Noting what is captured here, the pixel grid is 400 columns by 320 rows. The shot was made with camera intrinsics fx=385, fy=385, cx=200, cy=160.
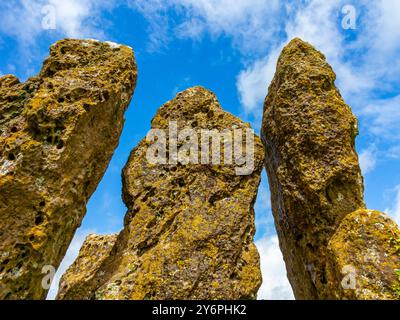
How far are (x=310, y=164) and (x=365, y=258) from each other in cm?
419

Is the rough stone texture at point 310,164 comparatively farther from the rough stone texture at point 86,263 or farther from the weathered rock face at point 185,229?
the rough stone texture at point 86,263

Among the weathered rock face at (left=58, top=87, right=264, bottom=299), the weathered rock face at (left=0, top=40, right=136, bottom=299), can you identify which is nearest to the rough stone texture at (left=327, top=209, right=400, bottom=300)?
the weathered rock face at (left=58, top=87, right=264, bottom=299)

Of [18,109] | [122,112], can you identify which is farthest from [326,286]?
[18,109]

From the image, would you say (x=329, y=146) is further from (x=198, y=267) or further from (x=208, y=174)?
(x=198, y=267)

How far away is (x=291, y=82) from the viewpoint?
15539mm

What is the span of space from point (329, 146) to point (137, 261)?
7.87 m

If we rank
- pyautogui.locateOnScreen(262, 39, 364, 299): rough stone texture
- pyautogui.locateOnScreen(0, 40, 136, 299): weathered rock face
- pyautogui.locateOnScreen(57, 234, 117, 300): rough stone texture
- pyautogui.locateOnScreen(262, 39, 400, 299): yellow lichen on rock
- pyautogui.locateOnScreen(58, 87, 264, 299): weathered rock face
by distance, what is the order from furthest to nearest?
pyautogui.locateOnScreen(57, 234, 117, 300): rough stone texture < pyautogui.locateOnScreen(262, 39, 364, 299): rough stone texture < pyautogui.locateOnScreen(262, 39, 400, 299): yellow lichen on rock < pyautogui.locateOnScreen(58, 87, 264, 299): weathered rock face < pyautogui.locateOnScreen(0, 40, 136, 299): weathered rock face

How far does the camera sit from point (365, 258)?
10852 millimetres

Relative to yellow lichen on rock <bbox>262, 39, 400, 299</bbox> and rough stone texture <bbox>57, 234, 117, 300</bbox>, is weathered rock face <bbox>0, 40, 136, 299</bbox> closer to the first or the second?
rough stone texture <bbox>57, 234, 117, 300</bbox>

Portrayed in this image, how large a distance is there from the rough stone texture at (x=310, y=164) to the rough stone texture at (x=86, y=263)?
23.8 ft

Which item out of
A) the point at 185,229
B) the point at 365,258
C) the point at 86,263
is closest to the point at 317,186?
the point at 365,258

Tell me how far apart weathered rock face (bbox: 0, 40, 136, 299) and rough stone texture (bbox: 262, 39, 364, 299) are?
6334 millimetres

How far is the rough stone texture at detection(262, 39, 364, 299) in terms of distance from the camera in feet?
44.9

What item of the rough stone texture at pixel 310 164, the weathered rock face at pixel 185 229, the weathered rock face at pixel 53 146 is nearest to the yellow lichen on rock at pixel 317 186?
the rough stone texture at pixel 310 164
